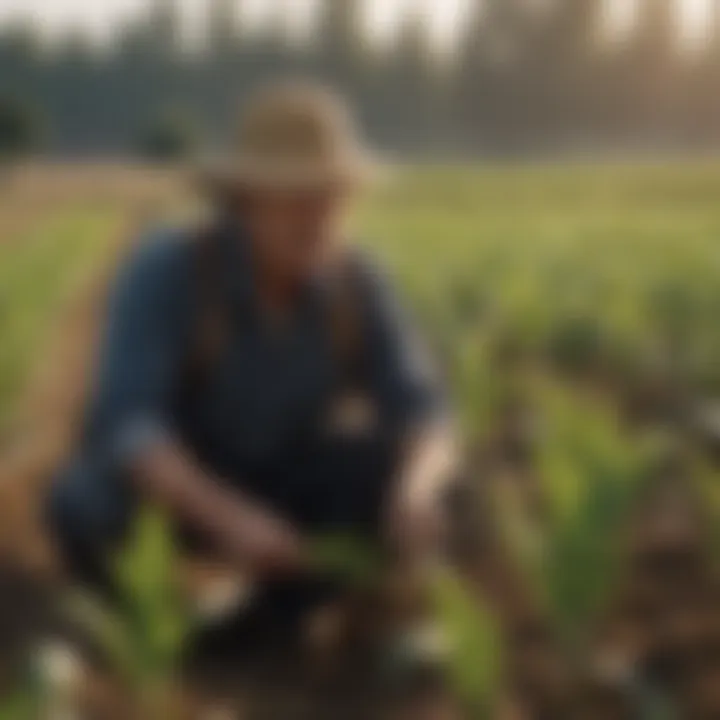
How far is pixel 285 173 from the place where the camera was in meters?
1.56

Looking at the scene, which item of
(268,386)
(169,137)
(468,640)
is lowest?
(468,640)

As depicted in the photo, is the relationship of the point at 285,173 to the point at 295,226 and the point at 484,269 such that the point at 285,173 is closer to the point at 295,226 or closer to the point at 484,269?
the point at 295,226

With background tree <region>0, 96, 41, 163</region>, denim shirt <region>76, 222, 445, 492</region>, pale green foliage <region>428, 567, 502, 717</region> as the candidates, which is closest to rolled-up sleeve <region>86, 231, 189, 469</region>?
denim shirt <region>76, 222, 445, 492</region>

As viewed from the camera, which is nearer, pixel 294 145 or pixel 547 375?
pixel 294 145

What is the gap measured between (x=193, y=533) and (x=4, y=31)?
36 centimetres

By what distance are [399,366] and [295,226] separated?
12 centimetres

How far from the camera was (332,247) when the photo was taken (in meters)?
1.58

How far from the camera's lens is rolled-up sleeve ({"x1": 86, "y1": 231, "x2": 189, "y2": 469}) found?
5.14ft

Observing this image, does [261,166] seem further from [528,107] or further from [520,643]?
[520,643]

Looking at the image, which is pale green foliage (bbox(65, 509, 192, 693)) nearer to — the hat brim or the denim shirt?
the denim shirt

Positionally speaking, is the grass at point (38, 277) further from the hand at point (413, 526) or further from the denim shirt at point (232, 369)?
the hand at point (413, 526)

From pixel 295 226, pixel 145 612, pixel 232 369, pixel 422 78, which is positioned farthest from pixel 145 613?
pixel 422 78

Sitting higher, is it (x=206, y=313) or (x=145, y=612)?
(x=206, y=313)

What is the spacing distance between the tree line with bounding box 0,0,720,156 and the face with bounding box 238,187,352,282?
5cm
